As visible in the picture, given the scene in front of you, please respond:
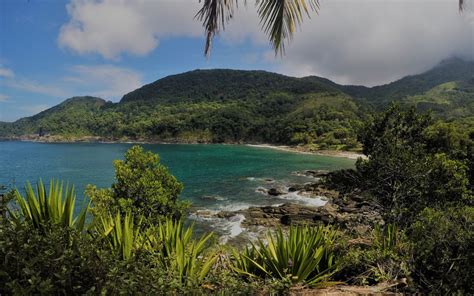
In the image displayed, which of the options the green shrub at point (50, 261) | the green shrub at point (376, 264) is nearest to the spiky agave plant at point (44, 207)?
the green shrub at point (50, 261)

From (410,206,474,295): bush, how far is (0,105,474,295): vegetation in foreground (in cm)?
2

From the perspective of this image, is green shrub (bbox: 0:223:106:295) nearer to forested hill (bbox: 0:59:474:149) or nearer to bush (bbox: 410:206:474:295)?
bush (bbox: 410:206:474:295)

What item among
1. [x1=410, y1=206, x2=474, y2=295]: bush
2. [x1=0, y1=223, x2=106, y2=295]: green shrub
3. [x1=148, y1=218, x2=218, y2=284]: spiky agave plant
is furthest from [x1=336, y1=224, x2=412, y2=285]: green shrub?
[x1=0, y1=223, x2=106, y2=295]: green shrub

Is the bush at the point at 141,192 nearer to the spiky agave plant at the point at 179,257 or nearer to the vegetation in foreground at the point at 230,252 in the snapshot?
the vegetation in foreground at the point at 230,252

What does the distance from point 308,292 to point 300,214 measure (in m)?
19.2

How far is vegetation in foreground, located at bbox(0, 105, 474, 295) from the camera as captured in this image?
2711 mm

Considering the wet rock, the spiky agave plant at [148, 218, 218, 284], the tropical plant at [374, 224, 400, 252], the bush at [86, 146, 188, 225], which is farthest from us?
the wet rock

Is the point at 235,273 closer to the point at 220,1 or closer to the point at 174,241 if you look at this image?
the point at 174,241

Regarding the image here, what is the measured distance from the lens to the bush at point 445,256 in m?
4.32

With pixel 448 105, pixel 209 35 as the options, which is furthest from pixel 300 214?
pixel 448 105

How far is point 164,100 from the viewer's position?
194 metres

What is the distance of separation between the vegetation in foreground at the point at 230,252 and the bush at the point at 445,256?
0.02 metres

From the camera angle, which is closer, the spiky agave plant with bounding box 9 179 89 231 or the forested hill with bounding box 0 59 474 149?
the spiky agave plant with bounding box 9 179 89 231

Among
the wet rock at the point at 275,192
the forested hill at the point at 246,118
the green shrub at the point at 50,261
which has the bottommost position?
the wet rock at the point at 275,192
